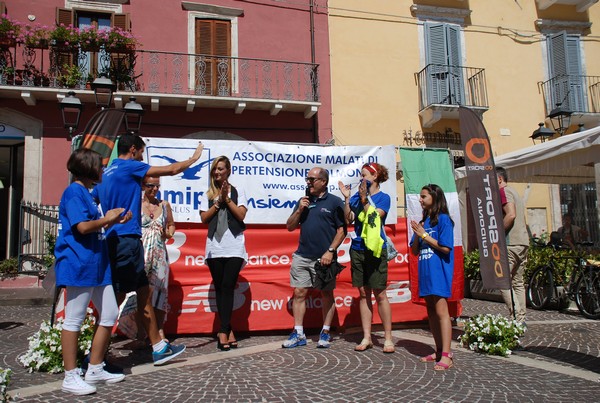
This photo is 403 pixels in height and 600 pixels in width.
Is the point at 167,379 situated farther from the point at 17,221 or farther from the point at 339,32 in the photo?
the point at 339,32

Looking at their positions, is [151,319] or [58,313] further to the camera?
[58,313]

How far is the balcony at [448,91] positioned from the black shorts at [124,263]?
12135mm

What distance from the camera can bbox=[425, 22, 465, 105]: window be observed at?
15242mm

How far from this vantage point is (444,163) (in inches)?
264

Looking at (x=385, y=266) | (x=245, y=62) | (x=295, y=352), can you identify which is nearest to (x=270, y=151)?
(x=385, y=266)

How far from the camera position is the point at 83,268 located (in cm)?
366

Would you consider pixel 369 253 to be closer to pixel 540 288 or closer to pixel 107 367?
pixel 107 367

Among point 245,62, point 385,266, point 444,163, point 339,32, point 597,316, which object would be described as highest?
point 339,32

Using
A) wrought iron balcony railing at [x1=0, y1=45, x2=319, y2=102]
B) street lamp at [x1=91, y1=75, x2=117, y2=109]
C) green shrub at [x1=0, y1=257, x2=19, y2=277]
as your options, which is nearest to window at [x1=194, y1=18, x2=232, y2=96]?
wrought iron balcony railing at [x1=0, y1=45, x2=319, y2=102]

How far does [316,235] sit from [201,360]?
1.65 metres

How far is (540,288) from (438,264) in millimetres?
4594

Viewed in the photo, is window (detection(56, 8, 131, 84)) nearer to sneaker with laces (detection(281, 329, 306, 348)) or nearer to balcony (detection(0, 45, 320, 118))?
balcony (detection(0, 45, 320, 118))

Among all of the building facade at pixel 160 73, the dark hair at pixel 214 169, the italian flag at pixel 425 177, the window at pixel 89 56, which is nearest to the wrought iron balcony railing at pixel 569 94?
the building facade at pixel 160 73

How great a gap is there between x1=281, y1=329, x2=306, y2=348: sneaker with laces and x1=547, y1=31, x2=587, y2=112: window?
14.2 metres
